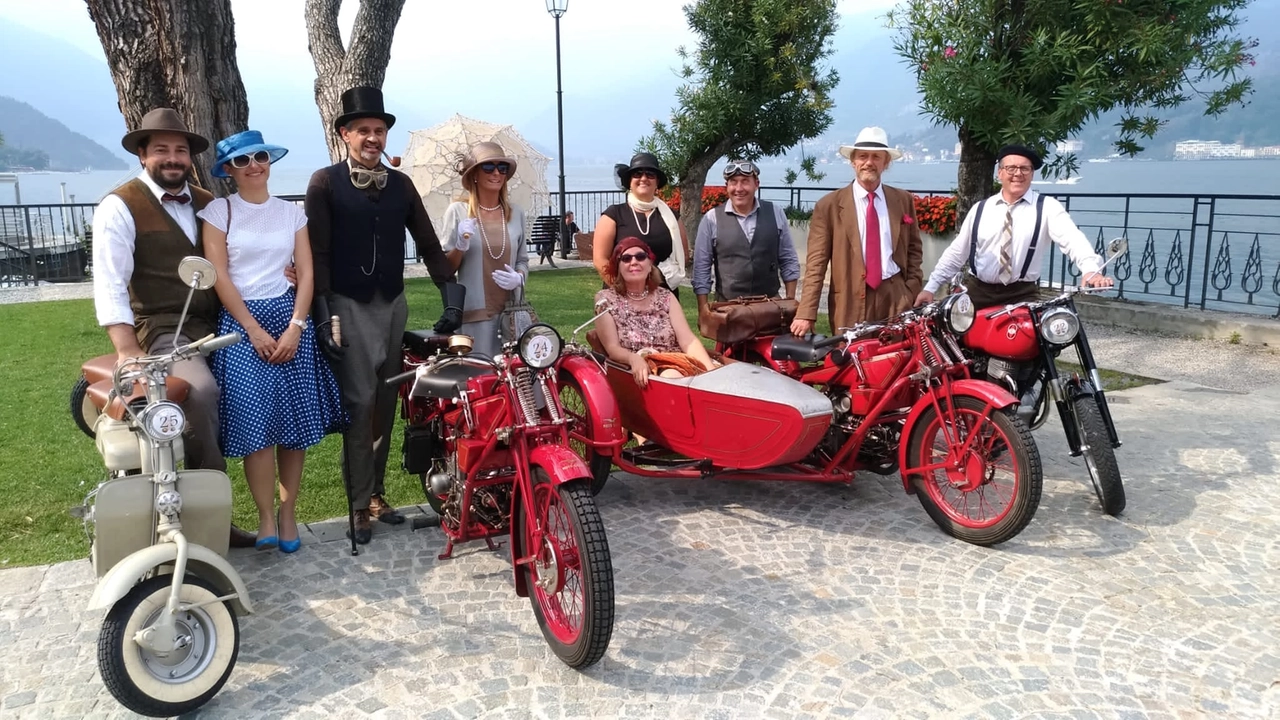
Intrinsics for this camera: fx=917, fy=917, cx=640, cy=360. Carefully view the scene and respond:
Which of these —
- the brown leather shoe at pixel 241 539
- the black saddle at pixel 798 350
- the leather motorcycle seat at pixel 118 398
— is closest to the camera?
the leather motorcycle seat at pixel 118 398

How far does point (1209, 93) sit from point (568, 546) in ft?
23.9

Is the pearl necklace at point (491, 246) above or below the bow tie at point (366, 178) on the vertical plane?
below

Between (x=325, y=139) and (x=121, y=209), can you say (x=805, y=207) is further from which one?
(x=121, y=209)

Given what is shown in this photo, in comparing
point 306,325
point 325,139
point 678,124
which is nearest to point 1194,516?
point 306,325

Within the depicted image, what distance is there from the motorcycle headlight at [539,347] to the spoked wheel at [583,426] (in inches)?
32.2

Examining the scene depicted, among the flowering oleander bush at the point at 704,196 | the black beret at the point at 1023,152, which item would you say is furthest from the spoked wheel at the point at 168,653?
the flowering oleander bush at the point at 704,196

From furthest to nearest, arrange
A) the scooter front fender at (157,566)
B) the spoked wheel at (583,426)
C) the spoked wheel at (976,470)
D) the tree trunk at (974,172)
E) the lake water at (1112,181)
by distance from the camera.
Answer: the lake water at (1112,181) < the tree trunk at (974,172) < the spoked wheel at (583,426) < the spoked wheel at (976,470) < the scooter front fender at (157,566)

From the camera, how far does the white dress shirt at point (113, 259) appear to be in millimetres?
3336

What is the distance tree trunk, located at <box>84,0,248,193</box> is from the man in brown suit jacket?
11.2 feet

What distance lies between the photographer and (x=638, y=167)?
5.08 metres

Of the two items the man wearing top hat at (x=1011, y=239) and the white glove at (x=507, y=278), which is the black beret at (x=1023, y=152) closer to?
the man wearing top hat at (x=1011, y=239)

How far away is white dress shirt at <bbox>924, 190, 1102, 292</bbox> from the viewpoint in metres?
4.77

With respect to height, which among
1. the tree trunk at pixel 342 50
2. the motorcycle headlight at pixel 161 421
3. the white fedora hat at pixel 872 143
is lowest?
the motorcycle headlight at pixel 161 421

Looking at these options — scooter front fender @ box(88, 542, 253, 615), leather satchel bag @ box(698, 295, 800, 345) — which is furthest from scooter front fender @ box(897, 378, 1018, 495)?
scooter front fender @ box(88, 542, 253, 615)
